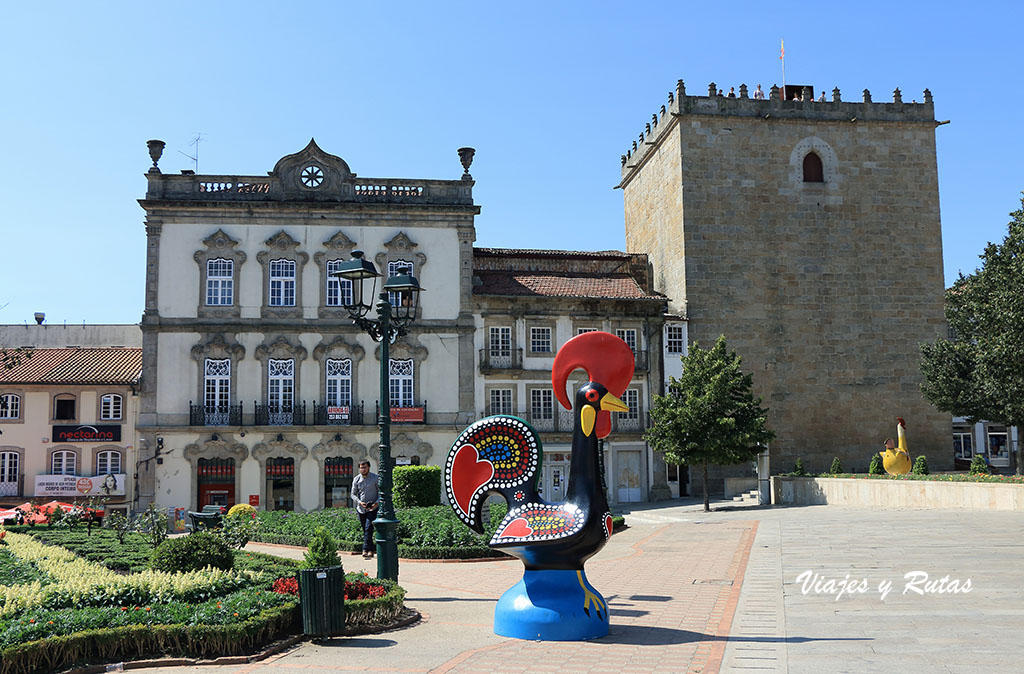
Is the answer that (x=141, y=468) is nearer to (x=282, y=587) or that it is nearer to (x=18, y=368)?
(x=18, y=368)

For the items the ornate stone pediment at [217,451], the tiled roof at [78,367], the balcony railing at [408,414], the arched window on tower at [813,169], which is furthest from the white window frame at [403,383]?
the arched window on tower at [813,169]

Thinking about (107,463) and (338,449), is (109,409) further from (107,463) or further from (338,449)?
(338,449)

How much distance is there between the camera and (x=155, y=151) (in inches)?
1478

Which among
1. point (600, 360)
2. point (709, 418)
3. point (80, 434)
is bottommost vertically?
point (80, 434)

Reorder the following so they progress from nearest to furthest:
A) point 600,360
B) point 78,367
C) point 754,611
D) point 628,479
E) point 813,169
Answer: point 600,360
point 754,611
point 78,367
point 628,479
point 813,169

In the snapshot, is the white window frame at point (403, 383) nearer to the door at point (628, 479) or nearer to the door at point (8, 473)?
the door at point (628, 479)

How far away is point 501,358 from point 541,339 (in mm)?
1966

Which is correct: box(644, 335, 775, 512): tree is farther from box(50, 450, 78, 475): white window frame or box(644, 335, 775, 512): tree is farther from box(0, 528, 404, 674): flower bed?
box(50, 450, 78, 475): white window frame

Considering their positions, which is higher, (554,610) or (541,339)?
(541,339)

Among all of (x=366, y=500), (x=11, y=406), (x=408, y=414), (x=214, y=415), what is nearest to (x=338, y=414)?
(x=408, y=414)

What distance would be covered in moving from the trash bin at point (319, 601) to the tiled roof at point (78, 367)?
97.2 feet

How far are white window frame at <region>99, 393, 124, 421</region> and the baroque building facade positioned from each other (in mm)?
1785

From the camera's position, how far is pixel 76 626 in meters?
9.10

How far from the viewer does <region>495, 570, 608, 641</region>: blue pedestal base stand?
9.75m
